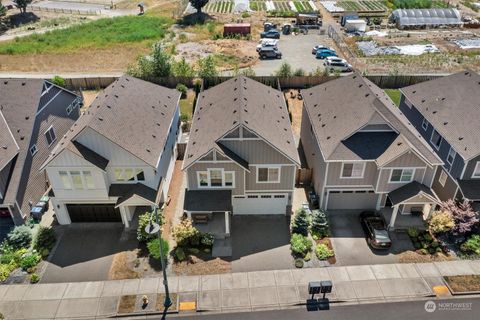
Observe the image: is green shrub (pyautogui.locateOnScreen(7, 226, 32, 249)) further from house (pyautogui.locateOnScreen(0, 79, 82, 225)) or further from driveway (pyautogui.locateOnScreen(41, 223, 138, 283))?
driveway (pyautogui.locateOnScreen(41, 223, 138, 283))

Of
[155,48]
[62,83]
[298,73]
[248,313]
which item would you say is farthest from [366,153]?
[62,83]

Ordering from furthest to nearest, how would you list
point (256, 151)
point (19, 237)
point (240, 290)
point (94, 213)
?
point (94, 213) → point (256, 151) → point (19, 237) → point (240, 290)

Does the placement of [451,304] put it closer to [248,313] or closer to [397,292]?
[397,292]

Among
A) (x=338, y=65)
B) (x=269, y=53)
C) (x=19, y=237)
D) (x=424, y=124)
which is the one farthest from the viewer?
(x=269, y=53)

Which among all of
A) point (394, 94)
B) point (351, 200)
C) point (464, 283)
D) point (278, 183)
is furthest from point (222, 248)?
point (394, 94)

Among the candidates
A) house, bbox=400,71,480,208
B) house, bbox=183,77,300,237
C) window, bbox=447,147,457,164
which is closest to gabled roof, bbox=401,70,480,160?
house, bbox=400,71,480,208

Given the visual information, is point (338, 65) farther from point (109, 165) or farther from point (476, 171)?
point (109, 165)

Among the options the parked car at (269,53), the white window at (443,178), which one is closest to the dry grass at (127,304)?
the white window at (443,178)
